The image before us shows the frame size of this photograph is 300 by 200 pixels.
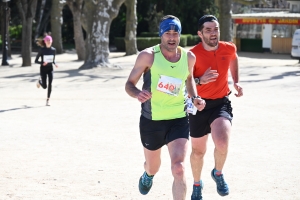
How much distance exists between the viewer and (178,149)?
20.0 feet

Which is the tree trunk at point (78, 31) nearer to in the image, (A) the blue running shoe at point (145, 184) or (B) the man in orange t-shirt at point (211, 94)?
(B) the man in orange t-shirt at point (211, 94)

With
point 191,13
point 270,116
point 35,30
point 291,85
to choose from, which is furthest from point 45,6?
point 270,116

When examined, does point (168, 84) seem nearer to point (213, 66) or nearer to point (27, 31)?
point (213, 66)

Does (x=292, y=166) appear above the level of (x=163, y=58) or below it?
below

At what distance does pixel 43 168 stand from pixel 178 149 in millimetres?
2985

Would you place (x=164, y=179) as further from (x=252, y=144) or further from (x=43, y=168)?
(x=252, y=144)

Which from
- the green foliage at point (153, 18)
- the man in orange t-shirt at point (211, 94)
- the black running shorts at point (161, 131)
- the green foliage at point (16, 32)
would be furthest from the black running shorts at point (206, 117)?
the green foliage at point (16, 32)

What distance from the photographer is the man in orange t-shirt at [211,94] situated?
6.96 meters

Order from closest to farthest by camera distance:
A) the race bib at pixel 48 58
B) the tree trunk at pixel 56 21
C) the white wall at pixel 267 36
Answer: the race bib at pixel 48 58 → the tree trunk at pixel 56 21 → the white wall at pixel 267 36

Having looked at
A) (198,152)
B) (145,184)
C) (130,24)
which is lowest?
(145,184)

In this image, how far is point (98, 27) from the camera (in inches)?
1021

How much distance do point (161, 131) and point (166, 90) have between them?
448mm

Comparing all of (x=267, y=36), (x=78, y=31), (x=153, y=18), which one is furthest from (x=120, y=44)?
(x=78, y=31)

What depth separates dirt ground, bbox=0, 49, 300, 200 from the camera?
7.42 meters
